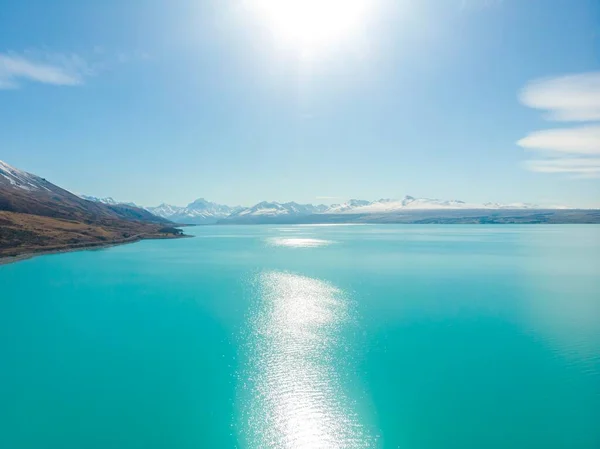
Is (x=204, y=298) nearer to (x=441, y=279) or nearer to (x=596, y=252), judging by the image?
(x=441, y=279)

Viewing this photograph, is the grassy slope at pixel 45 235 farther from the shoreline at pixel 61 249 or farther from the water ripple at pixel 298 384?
the water ripple at pixel 298 384

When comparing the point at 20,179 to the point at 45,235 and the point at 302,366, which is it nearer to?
the point at 45,235

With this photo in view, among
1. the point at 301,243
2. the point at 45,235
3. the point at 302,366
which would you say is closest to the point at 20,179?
the point at 45,235

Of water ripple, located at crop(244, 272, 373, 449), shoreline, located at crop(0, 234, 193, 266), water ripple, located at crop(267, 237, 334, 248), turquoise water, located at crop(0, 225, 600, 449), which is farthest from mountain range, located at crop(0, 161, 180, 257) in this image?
water ripple, located at crop(244, 272, 373, 449)

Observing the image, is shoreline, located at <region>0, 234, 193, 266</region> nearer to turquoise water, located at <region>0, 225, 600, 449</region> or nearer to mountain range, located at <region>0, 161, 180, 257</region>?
mountain range, located at <region>0, 161, 180, 257</region>

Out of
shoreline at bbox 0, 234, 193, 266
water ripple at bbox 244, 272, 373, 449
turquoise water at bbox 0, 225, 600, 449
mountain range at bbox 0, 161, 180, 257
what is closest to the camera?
water ripple at bbox 244, 272, 373, 449
